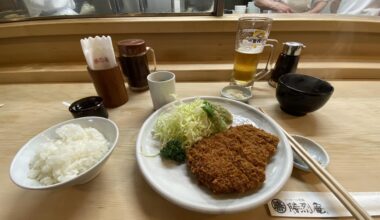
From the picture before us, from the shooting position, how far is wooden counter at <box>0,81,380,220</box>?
52 centimetres

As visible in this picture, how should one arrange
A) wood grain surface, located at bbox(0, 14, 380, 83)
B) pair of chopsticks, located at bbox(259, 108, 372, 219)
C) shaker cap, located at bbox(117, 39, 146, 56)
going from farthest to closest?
wood grain surface, located at bbox(0, 14, 380, 83) < shaker cap, located at bbox(117, 39, 146, 56) < pair of chopsticks, located at bbox(259, 108, 372, 219)

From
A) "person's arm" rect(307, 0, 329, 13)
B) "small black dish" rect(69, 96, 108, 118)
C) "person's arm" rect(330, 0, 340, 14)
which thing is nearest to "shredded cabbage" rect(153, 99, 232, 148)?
"small black dish" rect(69, 96, 108, 118)

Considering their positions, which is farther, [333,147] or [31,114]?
[31,114]

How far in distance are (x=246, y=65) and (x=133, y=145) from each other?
665 millimetres

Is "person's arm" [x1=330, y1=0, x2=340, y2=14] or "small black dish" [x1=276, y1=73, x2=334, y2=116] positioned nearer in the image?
"small black dish" [x1=276, y1=73, x2=334, y2=116]

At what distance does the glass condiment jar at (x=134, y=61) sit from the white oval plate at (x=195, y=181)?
418 mm

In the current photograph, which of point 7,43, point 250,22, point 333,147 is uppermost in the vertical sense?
point 250,22

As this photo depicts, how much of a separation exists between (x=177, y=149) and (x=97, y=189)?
0.26m

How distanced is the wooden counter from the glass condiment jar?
0.07m

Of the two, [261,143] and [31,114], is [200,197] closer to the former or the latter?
[261,143]

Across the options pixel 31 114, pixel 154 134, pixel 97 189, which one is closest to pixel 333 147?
pixel 154 134

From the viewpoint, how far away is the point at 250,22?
3.22ft

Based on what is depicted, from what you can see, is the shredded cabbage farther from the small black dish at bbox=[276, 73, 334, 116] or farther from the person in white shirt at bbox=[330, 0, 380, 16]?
the person in white shirt at bbox=[330, 0, 380, 16]

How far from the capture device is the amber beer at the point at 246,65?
0.97 m
